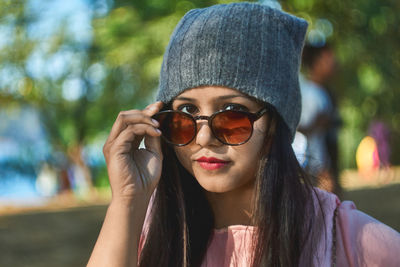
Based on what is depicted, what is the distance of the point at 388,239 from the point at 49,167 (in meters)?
16.6

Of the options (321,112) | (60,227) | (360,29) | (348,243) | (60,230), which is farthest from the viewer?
(360,29)

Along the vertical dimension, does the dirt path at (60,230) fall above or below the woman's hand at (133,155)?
below

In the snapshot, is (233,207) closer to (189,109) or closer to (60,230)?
(189,109)

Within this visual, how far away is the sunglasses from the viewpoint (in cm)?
181

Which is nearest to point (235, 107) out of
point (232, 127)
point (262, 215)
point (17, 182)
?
point (232, 127)

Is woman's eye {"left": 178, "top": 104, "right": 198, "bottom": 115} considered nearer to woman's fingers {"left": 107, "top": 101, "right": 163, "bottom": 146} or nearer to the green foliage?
woman's fingers {"left": 107, "top": 101, "right": 163, "bottom": 146}

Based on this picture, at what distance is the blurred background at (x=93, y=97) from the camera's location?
7465 millimetres

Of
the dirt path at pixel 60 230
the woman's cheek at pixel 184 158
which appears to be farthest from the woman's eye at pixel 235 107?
the dirt path at pixel 60 230

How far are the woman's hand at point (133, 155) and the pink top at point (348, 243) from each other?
0.38 metres

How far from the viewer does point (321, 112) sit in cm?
433

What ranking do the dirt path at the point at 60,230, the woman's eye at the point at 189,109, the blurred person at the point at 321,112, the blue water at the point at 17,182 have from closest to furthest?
the woman's eye at the point at 189,109 < the blurred person at the point at 321,112 < the dirt path at the point at 60,230 < the blue water at the point at 17,182

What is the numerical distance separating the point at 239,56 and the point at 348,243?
778 mm

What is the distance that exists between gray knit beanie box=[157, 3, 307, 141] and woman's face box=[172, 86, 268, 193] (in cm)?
4

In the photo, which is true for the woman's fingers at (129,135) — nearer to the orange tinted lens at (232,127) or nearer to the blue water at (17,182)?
the orange tinted lens at (232,127)
